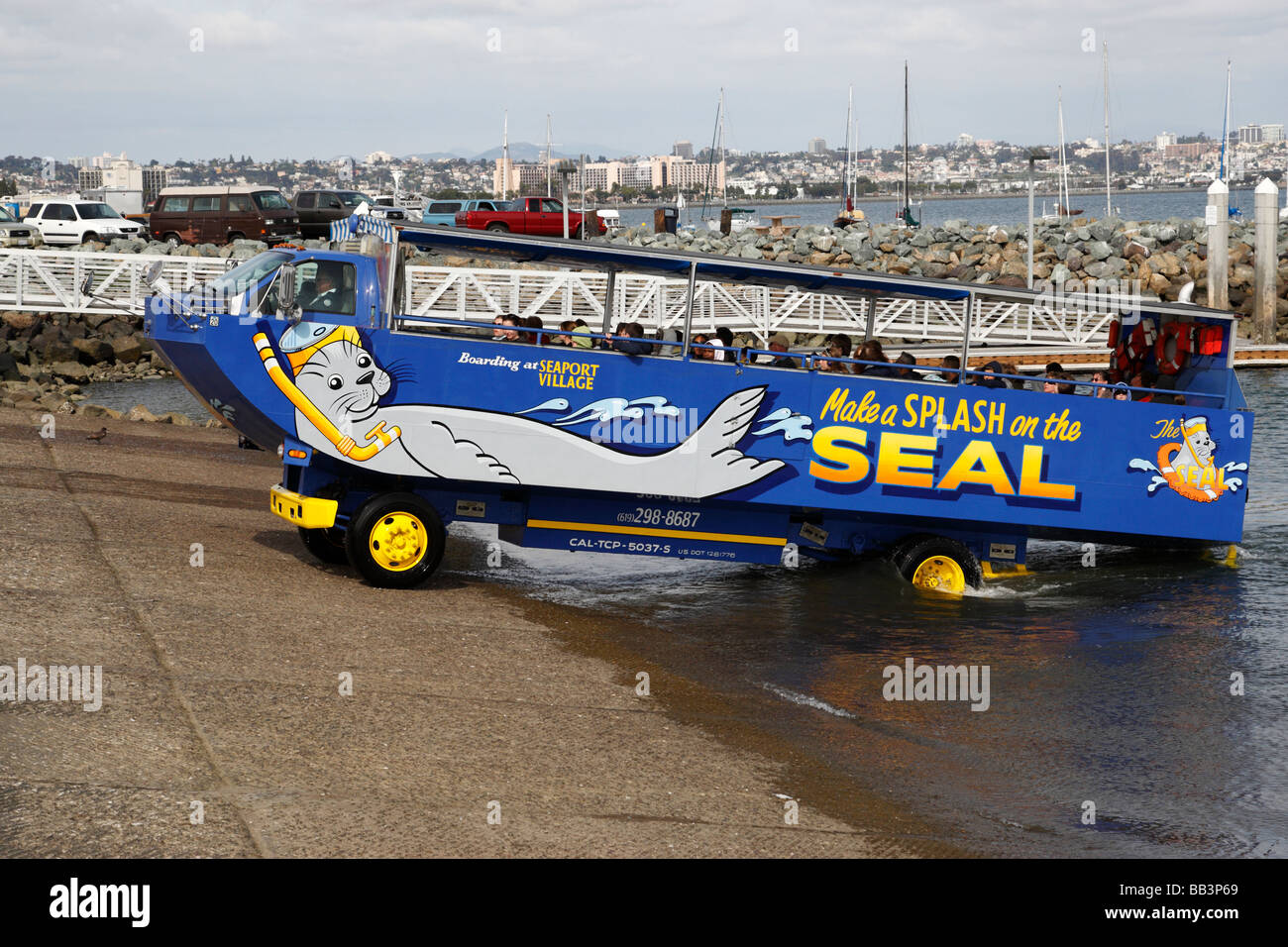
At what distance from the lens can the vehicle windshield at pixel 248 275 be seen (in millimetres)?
12242

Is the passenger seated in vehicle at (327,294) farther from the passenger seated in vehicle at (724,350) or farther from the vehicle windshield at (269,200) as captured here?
the vehicle windshield at (269,200)

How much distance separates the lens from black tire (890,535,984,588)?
14.2 meters

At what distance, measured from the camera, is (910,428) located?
1362cm

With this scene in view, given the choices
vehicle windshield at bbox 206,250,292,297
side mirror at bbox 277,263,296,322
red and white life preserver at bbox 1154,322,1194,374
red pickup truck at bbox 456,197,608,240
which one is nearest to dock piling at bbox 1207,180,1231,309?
red pickup truck at bbox 456,197,608,240

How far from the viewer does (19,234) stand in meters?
46.0

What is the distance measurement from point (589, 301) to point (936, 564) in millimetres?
19418

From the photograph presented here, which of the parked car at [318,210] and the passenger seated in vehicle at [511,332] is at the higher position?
the parked car at [318,210]

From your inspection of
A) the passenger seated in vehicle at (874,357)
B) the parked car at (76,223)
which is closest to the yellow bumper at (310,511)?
the passenger seated in vehicle at (874,357)

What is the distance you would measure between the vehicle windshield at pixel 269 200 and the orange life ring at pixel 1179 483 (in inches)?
1577

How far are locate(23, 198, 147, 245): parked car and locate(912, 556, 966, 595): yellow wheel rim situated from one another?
136 ft

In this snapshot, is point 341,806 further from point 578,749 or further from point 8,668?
point 8,668

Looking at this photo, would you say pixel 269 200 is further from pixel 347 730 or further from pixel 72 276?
pixel 347 730
